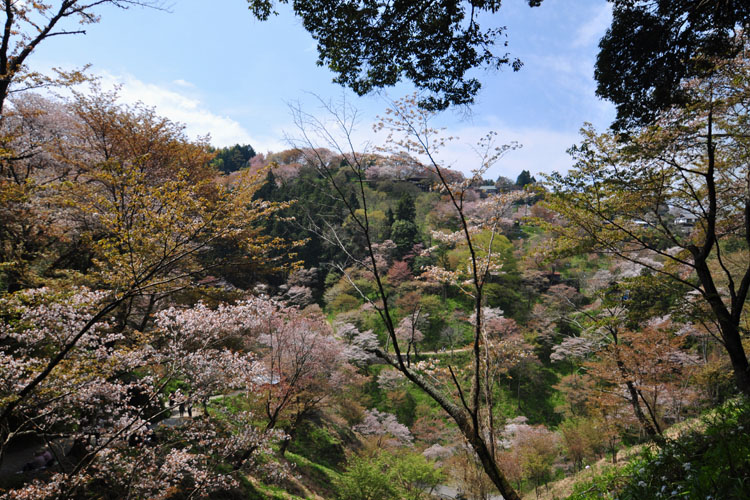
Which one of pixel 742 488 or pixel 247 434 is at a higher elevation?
pixel 742 488

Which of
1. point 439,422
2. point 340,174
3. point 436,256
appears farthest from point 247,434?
point 340,174

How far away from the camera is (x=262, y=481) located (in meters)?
9.93

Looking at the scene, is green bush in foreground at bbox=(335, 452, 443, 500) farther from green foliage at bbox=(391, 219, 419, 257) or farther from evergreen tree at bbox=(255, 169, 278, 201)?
evergreen tree at bbox=(255, 169, 278, 201)

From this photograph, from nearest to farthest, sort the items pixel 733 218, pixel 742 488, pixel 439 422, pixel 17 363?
1. pixel 742 488
2. pixel 17 363
3. pixel 733 218
4. pixel 439 422

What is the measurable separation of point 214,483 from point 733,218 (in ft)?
40.9

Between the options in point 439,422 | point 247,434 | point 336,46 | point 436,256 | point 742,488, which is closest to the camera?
point 742,488

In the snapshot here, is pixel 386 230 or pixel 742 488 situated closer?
pixel 742 488

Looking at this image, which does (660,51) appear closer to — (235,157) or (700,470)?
(700,470)

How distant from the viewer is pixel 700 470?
2434 millimetres

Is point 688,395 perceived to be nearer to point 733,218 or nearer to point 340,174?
point 733,218

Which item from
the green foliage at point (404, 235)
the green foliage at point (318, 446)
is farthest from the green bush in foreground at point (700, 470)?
the green foliage at point (404, 235)

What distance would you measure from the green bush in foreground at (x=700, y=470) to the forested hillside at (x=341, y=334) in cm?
3

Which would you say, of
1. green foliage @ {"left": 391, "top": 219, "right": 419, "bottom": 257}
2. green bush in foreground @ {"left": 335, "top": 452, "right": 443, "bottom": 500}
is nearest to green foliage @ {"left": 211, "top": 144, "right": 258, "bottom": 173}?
green foliage @ {"left": 391, "top": 219, "right": 419, "bottom": 257}

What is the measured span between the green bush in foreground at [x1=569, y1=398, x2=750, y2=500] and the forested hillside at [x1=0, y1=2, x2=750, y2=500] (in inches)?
1.1
